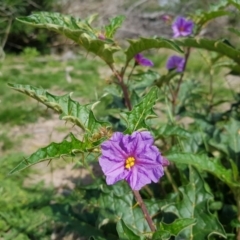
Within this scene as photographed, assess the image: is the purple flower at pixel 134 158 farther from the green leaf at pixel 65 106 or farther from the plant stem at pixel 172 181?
the plant stem at pixel 172 181

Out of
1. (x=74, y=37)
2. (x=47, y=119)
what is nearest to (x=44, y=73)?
(x=47, y=119)

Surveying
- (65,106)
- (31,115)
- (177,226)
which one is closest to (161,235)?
(177,226)

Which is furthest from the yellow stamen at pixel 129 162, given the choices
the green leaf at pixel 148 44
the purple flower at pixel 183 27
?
the purple flower at pixel 183 27

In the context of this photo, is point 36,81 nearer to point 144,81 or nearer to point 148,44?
point 144,81

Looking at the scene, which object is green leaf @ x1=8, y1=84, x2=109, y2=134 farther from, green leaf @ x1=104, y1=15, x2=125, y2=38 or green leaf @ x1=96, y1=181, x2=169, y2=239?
green leaf @ x1=96, y1=181, x2=169, y2=239

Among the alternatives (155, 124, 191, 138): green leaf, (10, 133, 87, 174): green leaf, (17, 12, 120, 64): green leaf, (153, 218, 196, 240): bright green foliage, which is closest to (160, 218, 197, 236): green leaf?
(153, 218, 196, 240): bright green foliage

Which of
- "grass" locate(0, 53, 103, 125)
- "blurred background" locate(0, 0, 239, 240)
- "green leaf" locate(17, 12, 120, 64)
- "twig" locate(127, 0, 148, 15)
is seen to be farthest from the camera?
"twig" locate(127, 0, 148, 15)

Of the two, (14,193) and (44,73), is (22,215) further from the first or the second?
(44,73)
